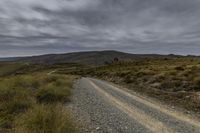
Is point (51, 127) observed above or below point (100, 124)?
above

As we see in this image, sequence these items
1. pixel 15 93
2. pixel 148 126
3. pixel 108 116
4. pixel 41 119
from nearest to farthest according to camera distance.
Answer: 1. pixel 41 119
2. pixel 148 126
3. pixel 108 116
4. pixel 15 93

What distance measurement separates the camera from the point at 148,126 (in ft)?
34.8

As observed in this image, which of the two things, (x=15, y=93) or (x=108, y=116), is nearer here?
(x=108, y=116)

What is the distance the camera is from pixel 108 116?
12492 millimetres

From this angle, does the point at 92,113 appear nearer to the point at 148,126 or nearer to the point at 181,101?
the point at 148,126

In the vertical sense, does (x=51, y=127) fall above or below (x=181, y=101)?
above

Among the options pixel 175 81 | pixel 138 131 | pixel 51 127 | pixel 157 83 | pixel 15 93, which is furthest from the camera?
pixel 157 83

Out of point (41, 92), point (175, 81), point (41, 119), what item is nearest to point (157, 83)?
point (175, 81)

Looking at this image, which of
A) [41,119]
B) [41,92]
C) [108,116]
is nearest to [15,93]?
[41,92]

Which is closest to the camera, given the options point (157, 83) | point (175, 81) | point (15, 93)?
point (15, 93)

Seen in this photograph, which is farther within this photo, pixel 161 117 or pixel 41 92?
pixel 41 92

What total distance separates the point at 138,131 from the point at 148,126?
3.14 feet

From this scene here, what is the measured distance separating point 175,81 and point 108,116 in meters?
17.7

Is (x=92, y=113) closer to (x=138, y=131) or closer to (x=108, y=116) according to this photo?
(x=108, y=116)
